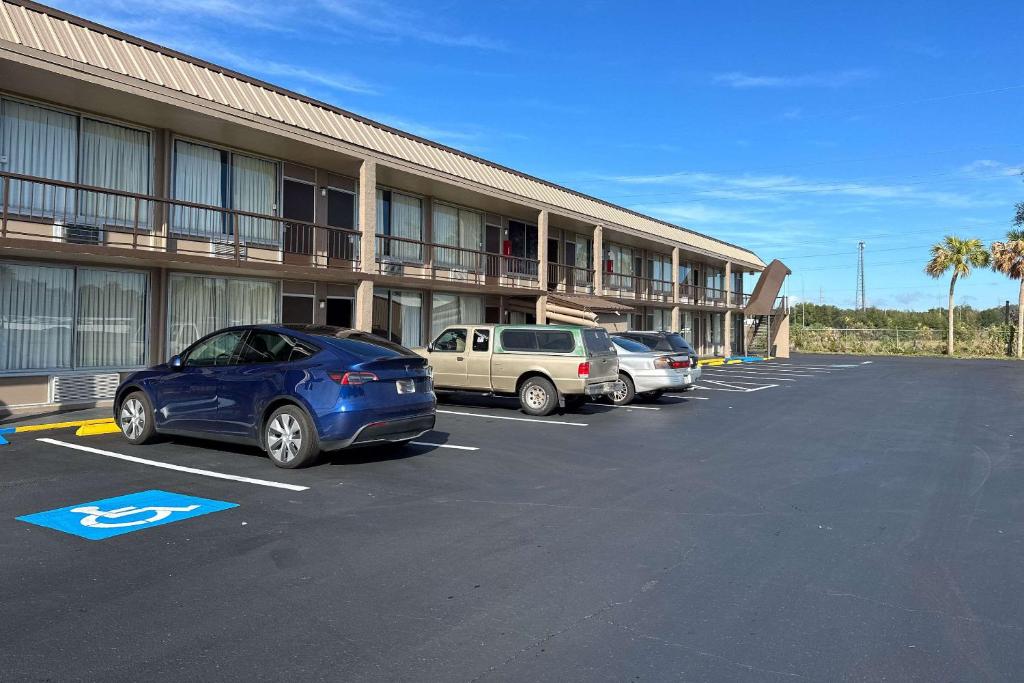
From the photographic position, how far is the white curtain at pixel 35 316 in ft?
42.2

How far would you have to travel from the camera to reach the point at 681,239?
37.2m

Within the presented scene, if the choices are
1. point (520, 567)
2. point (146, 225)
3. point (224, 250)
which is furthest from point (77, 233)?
point (520, 567)

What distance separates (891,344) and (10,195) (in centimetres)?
5567

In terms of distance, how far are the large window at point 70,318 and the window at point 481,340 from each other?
21.6ft

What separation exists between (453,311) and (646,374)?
27.7 ft

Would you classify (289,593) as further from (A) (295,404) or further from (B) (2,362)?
(B) (2,362)

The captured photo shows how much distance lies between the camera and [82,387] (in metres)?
13.7

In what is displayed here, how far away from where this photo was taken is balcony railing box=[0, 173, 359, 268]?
12.9 m

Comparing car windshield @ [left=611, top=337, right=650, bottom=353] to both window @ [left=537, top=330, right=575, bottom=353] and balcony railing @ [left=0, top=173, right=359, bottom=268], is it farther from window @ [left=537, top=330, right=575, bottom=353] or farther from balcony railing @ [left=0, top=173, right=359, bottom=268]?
balcony railing @ [left=0, top=173, right=359, bottom=268]

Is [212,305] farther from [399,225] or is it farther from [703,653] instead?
[703,653]

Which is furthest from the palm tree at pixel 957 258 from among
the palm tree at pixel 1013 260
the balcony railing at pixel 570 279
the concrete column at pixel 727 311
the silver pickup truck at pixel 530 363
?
the silver pickup truck at pixel 530 363

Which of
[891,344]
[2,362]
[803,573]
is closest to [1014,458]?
[803,573]

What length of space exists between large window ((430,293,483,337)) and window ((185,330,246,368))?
12.8 m

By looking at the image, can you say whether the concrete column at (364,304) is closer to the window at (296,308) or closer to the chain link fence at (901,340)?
the window at (296,308)
